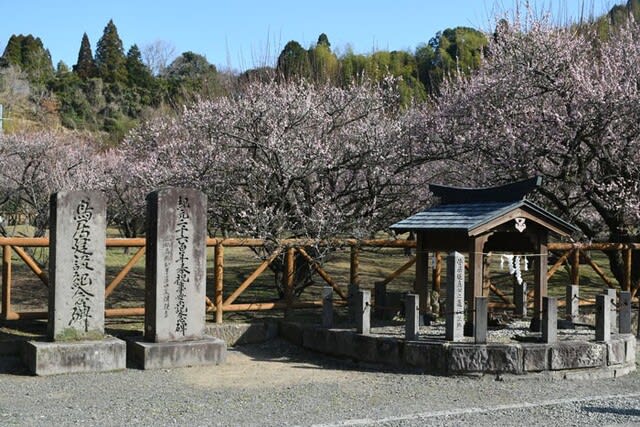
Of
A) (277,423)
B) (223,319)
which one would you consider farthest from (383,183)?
(277,423)

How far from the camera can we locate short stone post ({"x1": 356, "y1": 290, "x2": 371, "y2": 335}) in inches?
380

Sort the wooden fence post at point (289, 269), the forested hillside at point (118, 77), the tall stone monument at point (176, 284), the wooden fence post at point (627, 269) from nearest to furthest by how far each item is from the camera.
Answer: the tall stone monument at point (176, 284) < the wooden fence post at point (289, 269) < the wooden fence post at point (627, 269) < the forested hillside at point (118, 77)

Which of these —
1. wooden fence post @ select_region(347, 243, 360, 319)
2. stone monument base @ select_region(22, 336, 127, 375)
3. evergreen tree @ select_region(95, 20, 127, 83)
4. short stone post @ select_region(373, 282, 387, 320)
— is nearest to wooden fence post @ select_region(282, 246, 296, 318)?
wooden fence post @ select_region(347, 243, 360, 319)

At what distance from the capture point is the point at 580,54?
1424 centimetres

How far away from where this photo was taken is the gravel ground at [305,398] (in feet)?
22.7

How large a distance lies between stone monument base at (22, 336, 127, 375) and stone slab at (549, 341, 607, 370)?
5633 millimetres

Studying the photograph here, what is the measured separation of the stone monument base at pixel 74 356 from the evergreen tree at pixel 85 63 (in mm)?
63169

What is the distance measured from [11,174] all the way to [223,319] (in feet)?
60.2

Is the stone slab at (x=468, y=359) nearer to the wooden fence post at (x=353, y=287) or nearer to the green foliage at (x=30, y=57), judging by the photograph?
the wooden fence post at (x=353, y=287)

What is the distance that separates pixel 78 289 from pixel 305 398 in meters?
3.46

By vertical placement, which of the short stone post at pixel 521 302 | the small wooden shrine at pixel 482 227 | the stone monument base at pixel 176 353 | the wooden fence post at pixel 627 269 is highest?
the small wooden shrine at pixel 482 227

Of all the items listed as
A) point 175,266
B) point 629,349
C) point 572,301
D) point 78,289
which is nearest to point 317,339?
point 175,266

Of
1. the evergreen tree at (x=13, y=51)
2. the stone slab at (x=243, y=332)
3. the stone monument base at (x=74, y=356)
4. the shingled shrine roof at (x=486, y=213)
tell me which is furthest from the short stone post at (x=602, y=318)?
the evergreen tree at (x=13, y=51)

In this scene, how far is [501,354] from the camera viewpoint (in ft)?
29.1
